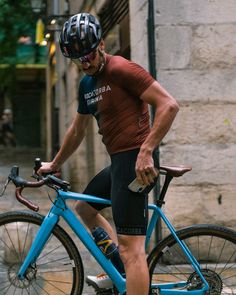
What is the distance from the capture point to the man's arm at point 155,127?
3135mm

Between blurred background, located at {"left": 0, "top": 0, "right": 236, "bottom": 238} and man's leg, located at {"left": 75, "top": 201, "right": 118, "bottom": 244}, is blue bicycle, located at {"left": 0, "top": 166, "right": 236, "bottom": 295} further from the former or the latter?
blurred background, located at {"left": 0, "top": 0, "right": 236, "bottom": 238}

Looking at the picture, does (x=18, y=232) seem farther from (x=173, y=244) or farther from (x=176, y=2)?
(x=176, y=2)

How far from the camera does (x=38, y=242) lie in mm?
3461

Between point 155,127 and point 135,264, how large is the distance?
32.2 inches

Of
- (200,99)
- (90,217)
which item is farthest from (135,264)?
(200,99)

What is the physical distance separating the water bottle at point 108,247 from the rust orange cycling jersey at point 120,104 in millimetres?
538

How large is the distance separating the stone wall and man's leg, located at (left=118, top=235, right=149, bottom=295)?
2448mm

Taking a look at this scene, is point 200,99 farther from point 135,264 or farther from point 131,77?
point 135,264

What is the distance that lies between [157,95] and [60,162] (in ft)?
3.18

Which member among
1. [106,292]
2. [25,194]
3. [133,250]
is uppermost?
[133,250]

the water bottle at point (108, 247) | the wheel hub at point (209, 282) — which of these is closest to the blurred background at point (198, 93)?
the wheel hub at point (209, 282)

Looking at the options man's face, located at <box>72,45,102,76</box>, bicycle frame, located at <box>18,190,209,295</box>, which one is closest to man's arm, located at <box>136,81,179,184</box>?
man's face, located at <box>72,45,102,76</box>

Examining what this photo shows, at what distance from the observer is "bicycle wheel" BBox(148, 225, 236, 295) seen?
3539 mm

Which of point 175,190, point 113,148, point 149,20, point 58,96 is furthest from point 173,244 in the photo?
point 58,96
